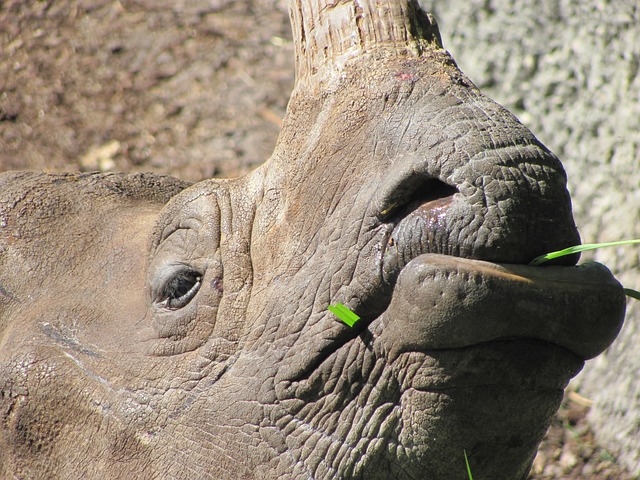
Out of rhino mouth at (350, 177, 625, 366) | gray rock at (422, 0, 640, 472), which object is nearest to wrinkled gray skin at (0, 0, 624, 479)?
rhino mouth at (350, 177, 625, 366)

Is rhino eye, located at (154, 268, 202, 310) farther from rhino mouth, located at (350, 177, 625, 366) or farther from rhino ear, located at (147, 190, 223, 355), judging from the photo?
rhino mouth, located at (350, 177, 625, 366)

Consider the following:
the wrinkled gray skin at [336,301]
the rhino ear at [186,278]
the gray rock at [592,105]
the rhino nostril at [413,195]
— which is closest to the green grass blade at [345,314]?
the wrinkled gray skin at [336,301]

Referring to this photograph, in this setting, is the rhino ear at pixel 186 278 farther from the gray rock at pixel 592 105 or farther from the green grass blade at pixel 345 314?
the gray rock at pixel 592 105

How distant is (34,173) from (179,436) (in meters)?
1.57

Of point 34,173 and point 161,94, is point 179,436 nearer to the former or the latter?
point 34,173

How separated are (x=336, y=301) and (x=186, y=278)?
0.62 meters

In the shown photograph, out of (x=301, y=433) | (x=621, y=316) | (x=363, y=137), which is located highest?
(x=363, y=137)

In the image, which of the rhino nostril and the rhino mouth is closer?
the rhino mouth

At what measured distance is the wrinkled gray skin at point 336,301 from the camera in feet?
7.42

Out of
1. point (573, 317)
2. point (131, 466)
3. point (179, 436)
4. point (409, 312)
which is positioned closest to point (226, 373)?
point (179, 436)

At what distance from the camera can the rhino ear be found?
2.86 m

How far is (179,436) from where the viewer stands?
2822mm


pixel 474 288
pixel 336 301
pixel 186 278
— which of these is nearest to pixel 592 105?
pixel 186 278

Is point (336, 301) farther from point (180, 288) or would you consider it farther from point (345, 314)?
point (180, 288)
